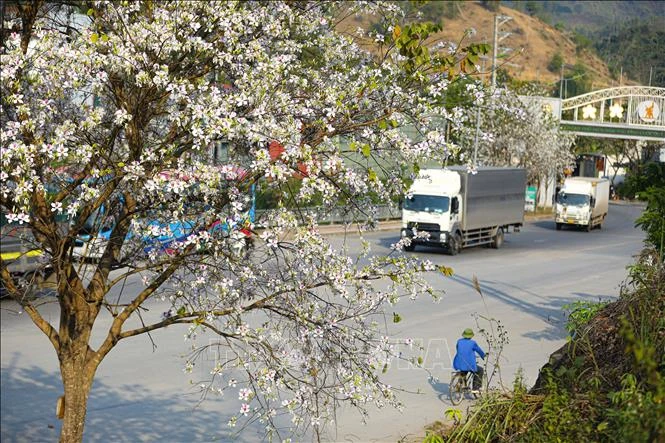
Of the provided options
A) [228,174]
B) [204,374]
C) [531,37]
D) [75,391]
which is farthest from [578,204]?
[531,37]

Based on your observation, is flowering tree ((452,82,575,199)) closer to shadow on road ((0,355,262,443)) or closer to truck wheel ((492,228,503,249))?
truck wheel ((492,228,503,249))

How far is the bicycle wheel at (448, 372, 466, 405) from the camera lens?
1479 cm

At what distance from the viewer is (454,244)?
35.5 meters

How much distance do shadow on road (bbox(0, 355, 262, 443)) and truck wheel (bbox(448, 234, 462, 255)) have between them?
20.6m

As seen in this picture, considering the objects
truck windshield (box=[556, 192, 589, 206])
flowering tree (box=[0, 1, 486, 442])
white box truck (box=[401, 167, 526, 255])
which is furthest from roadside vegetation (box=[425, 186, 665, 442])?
truck windshield (box=[556, 192, 589, 206])

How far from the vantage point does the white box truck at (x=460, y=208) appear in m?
35.1

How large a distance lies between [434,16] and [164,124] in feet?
416

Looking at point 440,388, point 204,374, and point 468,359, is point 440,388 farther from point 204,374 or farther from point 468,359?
point 204,374

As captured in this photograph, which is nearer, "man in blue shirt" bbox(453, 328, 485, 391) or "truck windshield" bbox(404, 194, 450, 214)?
"man in blue shirt" bbox(453, 328, 485, 391)

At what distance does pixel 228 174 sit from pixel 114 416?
7864 mm

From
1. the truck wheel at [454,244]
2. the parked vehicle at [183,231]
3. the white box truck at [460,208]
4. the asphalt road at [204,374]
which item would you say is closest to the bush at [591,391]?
the parked vehicle at [183,231]

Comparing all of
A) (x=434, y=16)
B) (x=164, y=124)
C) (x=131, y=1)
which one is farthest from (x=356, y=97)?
(x=434, y=16)

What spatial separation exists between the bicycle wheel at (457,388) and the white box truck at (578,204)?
116ft

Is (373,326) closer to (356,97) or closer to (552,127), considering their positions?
(356,97)
